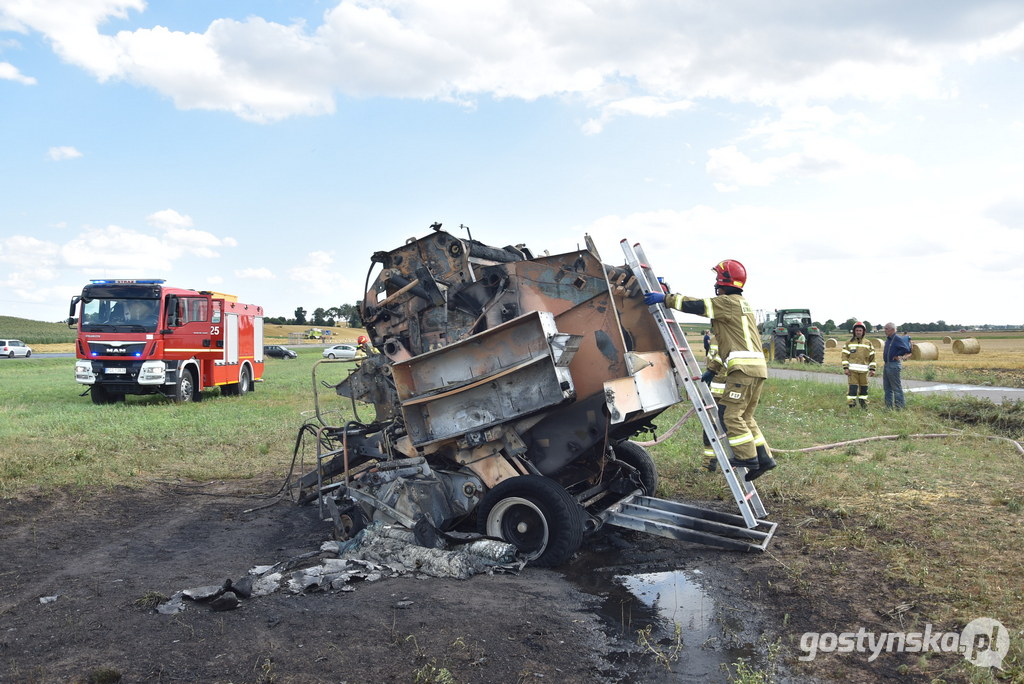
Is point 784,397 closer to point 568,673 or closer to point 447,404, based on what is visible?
point 447,404

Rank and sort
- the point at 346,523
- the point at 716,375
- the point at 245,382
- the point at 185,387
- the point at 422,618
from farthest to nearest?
the point at 245,382, the point at 185,387, the point at 716,375, the point at 346,523, the point at 422,618

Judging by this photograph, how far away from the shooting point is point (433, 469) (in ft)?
21.1

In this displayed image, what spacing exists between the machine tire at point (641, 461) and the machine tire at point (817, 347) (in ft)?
75.1

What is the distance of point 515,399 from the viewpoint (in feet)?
19.4

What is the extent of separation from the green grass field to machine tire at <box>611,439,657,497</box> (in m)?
0.65

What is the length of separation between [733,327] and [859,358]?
880cm

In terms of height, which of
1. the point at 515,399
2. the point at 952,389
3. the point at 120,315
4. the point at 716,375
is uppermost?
the point at 120,315

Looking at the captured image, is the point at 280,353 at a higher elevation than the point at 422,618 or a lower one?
higher

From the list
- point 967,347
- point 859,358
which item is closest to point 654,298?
point 859,358

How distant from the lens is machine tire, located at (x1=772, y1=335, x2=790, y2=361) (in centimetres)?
2888

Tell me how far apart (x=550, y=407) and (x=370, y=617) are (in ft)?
7.04

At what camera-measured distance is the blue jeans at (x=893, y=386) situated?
13.7 metres

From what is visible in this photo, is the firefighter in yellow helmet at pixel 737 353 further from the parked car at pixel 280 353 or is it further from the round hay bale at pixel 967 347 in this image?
the parked car at pixel 280 353

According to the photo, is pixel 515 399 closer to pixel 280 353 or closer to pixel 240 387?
pixel 240 387
